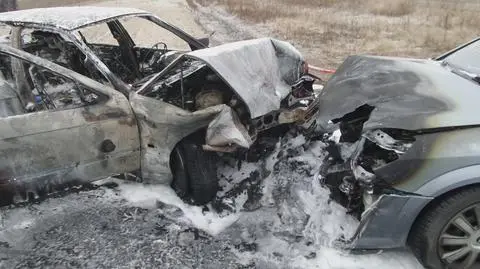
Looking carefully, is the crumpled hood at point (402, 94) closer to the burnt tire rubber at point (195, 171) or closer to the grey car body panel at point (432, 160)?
the grey car body panel at point (432, 160)

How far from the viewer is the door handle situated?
12.4 feet

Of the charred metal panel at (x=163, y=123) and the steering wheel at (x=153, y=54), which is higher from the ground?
the steering wheel at (x=153, y=54)

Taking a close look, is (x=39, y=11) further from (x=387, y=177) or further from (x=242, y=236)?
(x=387, y=177)

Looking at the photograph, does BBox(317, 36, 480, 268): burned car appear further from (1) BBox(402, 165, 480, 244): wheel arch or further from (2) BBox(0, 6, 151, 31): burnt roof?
(2) BBox(0, 6, 151, 31): burnt roof

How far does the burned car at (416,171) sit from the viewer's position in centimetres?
290

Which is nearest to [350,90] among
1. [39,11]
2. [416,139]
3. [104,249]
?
[416,139]

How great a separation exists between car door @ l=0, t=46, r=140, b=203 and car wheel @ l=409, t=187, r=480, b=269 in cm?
229

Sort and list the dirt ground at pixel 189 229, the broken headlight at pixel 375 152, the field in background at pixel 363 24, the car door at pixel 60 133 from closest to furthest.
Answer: the broken headlight at pixel 375 152 → the dirt ground at pixel 189 229 → the car door at pixel 60 133 → the field in background at pixel 363 24

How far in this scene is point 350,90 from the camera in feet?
12.5

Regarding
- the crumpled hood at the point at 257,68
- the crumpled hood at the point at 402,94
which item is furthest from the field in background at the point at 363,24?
the crumpled hood at the point at 402,94

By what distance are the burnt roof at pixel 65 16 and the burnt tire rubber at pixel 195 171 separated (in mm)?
1429

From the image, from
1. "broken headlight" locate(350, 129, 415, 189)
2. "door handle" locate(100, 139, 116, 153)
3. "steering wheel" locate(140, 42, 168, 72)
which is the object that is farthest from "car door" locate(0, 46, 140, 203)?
"broken headlight" locate(350, 129, 415, 189)

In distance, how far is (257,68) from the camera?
424cm

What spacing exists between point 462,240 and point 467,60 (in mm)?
1859
